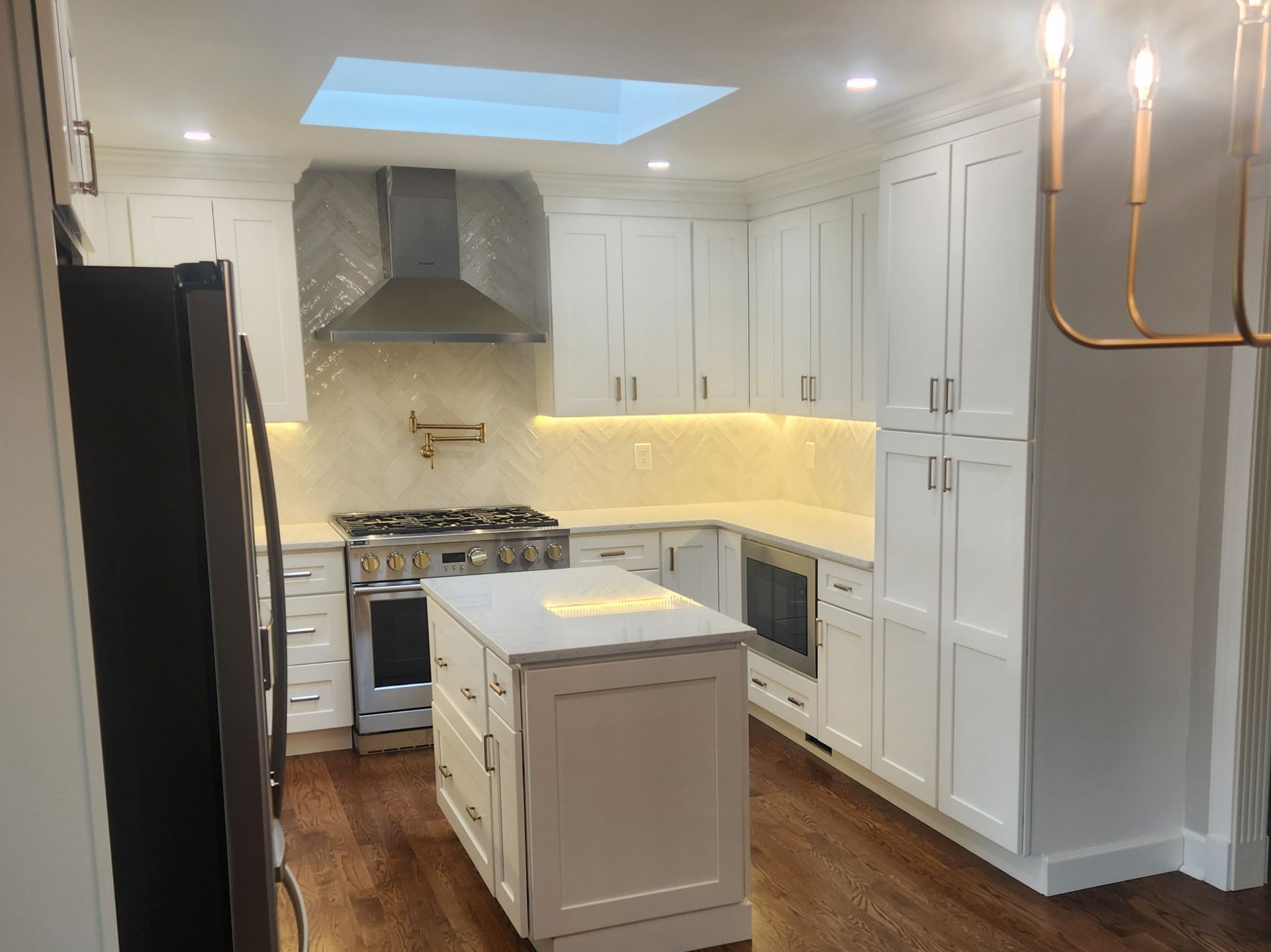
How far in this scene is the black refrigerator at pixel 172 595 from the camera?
4.67ft

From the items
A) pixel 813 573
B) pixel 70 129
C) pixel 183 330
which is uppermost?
pixel 70 129

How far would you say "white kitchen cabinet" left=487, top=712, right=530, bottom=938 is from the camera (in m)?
2.63

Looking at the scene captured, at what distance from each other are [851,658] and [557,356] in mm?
1980

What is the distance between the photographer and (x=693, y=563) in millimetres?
4930

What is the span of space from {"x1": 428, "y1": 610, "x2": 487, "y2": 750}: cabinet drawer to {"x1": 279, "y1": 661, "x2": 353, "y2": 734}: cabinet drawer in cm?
98

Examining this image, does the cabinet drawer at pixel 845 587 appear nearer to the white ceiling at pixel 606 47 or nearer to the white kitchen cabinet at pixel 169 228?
the white ceiling at pixel 606 47

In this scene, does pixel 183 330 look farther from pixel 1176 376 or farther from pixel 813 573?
pixel 813 573

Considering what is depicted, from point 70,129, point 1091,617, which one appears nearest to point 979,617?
point 1091,617

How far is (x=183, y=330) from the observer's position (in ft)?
4.77

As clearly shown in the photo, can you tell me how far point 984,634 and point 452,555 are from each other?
2.30m

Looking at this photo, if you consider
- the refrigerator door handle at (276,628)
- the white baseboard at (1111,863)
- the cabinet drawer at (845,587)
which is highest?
the refrigerator door handle at (276,628)

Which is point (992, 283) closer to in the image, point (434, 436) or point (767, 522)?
point (767, 522)

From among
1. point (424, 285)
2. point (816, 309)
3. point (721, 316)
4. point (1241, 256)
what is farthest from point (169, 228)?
point (1241, 256)

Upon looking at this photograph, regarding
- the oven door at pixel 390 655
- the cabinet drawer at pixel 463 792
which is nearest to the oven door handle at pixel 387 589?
the oven door at pixel 390 655
